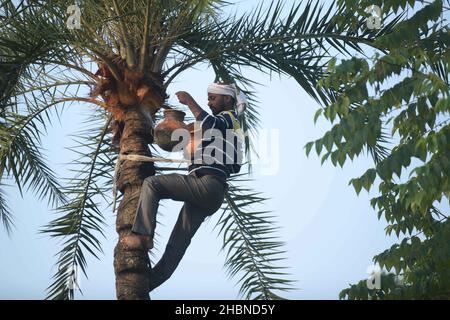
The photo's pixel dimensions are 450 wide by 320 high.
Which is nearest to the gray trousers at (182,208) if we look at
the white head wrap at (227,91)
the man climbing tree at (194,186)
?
the man climbing tree at (194,186)

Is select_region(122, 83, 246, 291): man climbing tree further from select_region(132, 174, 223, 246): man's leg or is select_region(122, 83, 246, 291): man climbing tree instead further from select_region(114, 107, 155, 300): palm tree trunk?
select_region(114, 107, 155, 300): palm tree trunk

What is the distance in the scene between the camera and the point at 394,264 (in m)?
7.37

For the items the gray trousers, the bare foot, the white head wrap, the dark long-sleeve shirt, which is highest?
the white head wrap

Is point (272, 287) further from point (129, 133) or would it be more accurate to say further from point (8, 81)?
point (8, 81)

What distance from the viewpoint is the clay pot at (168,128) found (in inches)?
331

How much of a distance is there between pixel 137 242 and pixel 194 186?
0.72 m

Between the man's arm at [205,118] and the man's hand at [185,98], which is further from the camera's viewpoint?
the man's hand at [185,98]

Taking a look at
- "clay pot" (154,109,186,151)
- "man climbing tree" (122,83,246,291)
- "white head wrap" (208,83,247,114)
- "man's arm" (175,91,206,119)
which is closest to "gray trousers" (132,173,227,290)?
"man climbing tree" (122,83,246,291)

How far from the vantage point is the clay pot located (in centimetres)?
841

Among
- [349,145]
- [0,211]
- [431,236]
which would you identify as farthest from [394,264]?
[0,211]

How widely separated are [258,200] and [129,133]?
2398mm

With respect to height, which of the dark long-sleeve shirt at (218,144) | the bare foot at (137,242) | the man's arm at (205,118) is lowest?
the bare foot at (137,242)

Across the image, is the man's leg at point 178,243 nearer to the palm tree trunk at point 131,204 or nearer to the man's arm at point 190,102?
the palm tree trunk at point 131,204

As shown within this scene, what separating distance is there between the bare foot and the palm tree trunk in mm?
40
